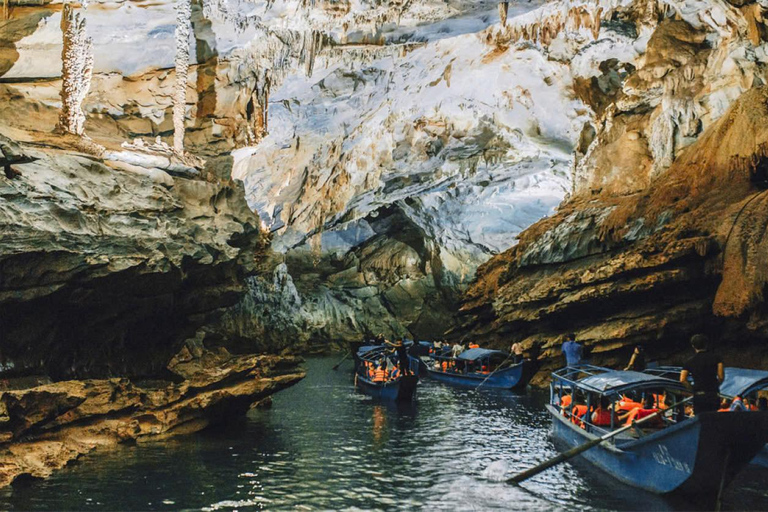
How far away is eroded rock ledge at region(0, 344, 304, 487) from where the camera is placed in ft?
44.8

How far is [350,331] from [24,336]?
41590mm

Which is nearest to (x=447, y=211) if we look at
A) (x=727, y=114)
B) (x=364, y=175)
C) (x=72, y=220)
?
(x=364, y=175)

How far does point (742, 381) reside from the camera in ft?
46.9

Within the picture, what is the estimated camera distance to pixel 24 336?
58.1 ft

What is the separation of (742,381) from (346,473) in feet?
28.5

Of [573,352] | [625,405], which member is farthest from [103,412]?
[573,352]

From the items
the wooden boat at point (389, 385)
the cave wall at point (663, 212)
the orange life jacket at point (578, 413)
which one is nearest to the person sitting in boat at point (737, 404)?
the orange life jacket at point (578, 413)

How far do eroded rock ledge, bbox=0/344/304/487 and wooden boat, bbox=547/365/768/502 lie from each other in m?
9.51

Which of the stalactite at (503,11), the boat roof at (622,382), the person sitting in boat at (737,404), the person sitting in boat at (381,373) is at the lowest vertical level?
the person sitting in boat at (381,373)

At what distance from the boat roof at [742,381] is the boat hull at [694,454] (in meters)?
3.05

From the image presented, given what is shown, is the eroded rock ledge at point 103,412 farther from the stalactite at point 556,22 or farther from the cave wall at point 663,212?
the stalactite at point 556,22

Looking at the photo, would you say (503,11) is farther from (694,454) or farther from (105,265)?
(694,454)

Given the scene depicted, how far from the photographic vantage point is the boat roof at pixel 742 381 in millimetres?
13539

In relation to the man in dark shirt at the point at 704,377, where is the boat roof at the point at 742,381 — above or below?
below
